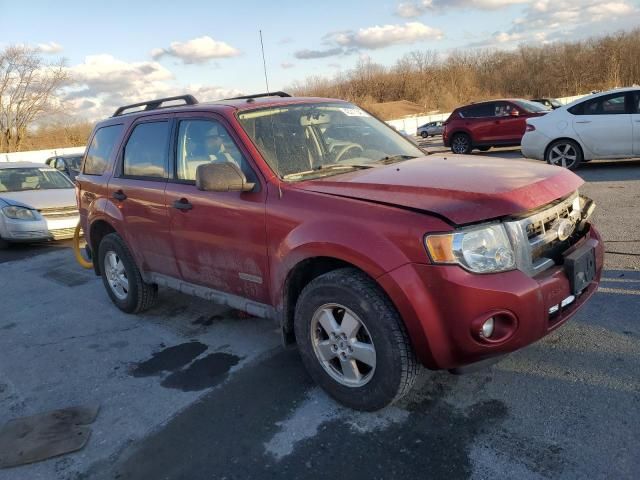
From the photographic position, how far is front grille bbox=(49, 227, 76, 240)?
8.91m

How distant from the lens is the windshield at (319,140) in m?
3.56

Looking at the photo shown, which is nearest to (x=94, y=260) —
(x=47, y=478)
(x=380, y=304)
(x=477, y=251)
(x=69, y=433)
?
(x=69, y=433)

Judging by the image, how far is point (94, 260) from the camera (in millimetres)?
5527

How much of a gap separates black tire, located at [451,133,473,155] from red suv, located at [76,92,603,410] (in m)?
12.7

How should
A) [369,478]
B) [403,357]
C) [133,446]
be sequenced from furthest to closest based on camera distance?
[133,446]
[403,357]
[369,478]

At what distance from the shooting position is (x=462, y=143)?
16688mm

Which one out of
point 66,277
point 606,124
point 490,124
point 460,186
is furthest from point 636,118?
point 66,277

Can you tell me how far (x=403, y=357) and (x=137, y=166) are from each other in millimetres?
3044

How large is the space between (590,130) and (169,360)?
30.1 ft

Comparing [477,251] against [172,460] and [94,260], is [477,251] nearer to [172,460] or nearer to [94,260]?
[172,460]

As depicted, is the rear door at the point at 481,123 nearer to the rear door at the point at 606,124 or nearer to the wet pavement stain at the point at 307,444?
the rear door at the point at 606,124

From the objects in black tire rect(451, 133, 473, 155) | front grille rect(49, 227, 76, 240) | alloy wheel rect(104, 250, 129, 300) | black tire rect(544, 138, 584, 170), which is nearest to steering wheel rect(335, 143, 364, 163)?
alloy wheel rect(104, 250, 129, 300)

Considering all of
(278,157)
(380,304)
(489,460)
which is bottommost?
(489,460)

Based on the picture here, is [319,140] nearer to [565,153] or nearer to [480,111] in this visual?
[565,153]
